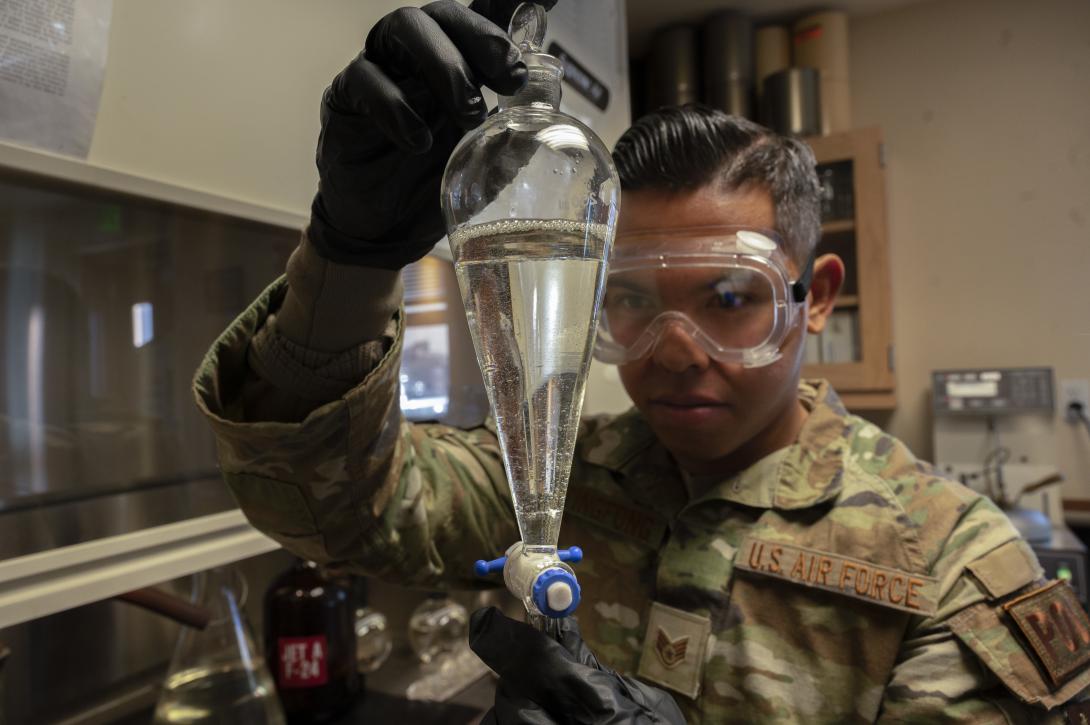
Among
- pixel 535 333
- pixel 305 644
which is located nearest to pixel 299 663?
pixel 305 644

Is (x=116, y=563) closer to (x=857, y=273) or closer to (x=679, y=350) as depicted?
(x=679, y=350)

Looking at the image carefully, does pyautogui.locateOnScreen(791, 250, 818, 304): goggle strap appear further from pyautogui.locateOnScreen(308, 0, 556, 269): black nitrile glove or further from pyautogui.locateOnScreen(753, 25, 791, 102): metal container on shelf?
pyautogui.locateOnScreen(753, 25, 791, 102): metal container on shelf

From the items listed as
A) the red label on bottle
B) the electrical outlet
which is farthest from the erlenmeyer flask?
the electrical outlet

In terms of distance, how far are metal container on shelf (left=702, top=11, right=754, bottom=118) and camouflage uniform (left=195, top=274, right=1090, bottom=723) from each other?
198 cm

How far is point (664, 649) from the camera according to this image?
90cm

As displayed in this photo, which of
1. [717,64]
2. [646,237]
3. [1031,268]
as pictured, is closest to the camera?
[646,237]

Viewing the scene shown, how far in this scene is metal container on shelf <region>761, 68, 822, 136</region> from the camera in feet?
8.38

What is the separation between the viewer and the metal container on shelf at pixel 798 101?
2.55 metres

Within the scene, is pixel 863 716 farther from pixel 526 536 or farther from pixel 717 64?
pixel 717 64

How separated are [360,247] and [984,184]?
6.10 feet

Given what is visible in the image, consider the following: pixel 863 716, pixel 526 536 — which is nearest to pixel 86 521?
pixel 526 536

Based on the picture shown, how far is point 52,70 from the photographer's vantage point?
0.66 metres

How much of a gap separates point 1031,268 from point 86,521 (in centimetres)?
154

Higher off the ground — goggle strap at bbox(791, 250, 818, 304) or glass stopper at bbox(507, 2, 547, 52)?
glass stopper at bbox(507, 2, 547, 52)
